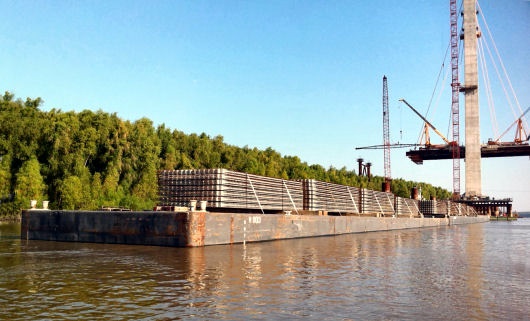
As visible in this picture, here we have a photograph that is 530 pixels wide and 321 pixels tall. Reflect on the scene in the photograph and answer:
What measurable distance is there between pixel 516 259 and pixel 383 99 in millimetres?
147207

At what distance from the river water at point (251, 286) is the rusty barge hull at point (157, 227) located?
7.66 feet

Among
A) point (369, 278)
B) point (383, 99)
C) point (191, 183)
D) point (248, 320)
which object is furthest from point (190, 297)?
point (383, 99)

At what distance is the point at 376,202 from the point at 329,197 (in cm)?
2022

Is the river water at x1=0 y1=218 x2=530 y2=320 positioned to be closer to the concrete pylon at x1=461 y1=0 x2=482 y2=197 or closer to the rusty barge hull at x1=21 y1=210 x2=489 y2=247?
the rusty barge hull at x1=21 y1=210 x2=489 y2=247

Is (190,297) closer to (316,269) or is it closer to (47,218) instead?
(316,269)

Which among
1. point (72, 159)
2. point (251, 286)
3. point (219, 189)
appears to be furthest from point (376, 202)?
point (251, 286)

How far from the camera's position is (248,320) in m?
11.3

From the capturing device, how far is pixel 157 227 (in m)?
29.3

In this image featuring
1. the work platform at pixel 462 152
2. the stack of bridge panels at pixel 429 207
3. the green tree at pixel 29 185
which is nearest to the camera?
the green tree at pixel 29 185

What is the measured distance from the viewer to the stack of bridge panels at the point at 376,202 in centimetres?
6272

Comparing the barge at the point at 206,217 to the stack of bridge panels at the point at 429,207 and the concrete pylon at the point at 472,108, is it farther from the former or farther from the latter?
the concrete pylon at the point at 472,108

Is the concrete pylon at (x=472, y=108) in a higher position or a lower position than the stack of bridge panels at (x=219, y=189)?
higher

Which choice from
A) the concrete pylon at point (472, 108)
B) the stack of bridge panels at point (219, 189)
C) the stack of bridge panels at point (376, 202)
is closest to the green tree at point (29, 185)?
the stack of bridge panels at point (219, 189)

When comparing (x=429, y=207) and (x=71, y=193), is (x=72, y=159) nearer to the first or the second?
(x=71, y=193)
